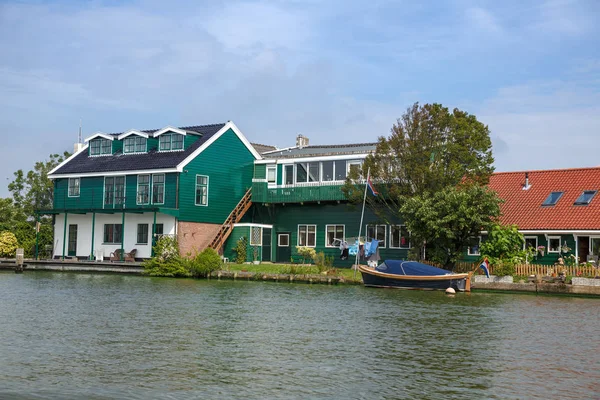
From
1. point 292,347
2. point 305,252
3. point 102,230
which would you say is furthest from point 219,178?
point 292,347

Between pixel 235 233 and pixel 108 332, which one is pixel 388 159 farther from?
pixel 108 332

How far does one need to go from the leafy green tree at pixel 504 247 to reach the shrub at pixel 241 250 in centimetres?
1719

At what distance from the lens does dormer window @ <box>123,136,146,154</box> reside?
58.5 meters

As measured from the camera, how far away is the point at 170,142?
56.8 metres

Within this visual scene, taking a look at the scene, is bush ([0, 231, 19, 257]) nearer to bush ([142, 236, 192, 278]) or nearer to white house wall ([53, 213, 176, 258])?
white house wall ([53, 213, 176, 258])

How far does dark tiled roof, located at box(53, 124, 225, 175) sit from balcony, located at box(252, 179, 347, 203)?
16.6 feet

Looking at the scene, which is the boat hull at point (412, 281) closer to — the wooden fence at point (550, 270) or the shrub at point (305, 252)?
the wooden fence at point (550, 270)

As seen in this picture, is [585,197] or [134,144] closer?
[585,197]

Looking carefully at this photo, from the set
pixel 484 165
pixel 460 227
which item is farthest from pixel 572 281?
pixel 484 165

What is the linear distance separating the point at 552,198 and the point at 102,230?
3148cm

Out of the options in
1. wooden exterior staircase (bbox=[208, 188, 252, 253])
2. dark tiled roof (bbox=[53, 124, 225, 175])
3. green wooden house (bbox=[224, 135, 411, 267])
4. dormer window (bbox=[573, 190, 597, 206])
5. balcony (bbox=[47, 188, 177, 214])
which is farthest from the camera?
dark tiled roof (bbox=[53, 124, 225, 175])

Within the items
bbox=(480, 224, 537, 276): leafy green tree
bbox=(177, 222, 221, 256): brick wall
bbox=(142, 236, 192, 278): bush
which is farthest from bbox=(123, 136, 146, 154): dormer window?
bbox=(480, 224, 537, 276): leafy green tree

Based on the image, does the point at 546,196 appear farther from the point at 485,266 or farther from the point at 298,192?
the point at 298,192

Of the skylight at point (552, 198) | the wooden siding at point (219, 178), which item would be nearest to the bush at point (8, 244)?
the wooden siding at point (219, 178)
